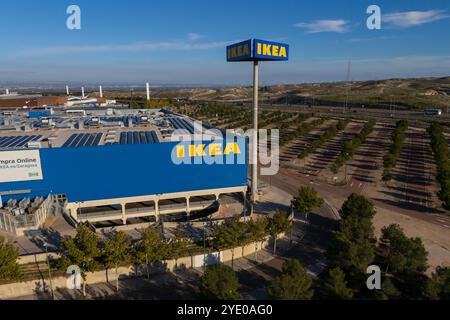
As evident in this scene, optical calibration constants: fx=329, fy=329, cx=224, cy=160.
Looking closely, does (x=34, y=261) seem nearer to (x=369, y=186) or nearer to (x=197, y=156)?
(x=197, y=156)

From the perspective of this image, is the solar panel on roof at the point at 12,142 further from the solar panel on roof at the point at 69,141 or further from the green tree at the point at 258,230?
the green tree at the point at 258,230

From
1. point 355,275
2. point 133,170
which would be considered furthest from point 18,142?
point 355,275

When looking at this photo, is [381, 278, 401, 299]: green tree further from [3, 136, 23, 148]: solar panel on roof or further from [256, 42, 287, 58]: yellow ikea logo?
[3, 136, 23, 148]: solar panel on roof

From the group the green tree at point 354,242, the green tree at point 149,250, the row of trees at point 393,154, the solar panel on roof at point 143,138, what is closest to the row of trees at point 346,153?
the row of trees at point 393,154

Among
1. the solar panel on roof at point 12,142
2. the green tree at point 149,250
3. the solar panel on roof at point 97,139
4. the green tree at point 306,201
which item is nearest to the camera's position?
the green tree at point 149,250

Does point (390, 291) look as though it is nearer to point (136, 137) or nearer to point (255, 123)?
point (255, 123)

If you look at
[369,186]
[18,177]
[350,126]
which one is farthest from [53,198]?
[350,126]

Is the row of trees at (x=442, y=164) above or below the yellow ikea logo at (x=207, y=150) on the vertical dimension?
below
